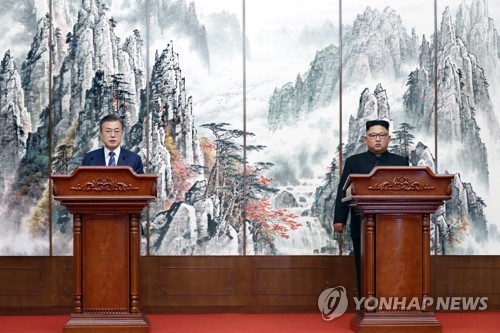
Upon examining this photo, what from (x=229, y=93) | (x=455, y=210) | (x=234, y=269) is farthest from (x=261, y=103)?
(x=455, y=210)

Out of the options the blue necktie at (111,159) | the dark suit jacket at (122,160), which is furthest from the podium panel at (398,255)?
the blue necktie at (111,159)

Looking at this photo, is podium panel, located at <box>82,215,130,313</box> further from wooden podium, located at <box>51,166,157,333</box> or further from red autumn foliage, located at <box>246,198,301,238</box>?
red autumn foliage, located at <box>246,198,301,238</box>

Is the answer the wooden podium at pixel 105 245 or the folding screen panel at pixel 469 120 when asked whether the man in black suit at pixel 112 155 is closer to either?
the wooden podium at pixel 105 245

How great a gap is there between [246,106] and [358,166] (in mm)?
1288

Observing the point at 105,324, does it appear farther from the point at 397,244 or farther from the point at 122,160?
the point at 397,244

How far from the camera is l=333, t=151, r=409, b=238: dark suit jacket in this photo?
617 cm

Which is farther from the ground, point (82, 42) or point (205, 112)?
point (82, 42)

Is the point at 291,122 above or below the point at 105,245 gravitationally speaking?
above

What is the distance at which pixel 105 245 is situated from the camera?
18.2ft

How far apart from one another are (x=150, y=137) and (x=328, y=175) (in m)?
1.53

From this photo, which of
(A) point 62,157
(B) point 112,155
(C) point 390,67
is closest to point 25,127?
(A) point 62,157

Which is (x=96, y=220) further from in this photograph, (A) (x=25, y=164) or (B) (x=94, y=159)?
(A) (x=25, y=164)

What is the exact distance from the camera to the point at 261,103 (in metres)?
7.12

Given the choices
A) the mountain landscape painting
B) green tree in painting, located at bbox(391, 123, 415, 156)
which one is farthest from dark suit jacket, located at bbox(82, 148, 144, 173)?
green tree in painting, located at bbox(391, 123, 415, 156)
